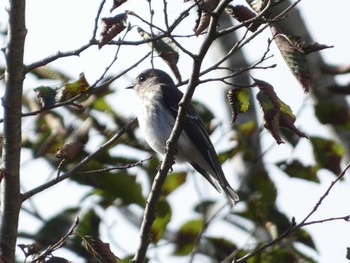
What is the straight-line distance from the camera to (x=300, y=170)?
579cm

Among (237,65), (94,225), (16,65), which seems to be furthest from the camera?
(237,65)

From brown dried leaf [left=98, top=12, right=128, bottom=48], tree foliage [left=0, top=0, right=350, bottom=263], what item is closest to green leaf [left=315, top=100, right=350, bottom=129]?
tree foliage [left=0, top=0, right=350, bottom=263]

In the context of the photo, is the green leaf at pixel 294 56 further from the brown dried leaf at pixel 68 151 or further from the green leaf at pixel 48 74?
the green leaf at pixel 48 74

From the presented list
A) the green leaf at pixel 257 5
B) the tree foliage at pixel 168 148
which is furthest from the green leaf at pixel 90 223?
the green leaf at pixel 257 5

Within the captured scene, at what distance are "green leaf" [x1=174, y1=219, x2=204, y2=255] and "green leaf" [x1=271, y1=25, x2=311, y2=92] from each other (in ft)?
7.92

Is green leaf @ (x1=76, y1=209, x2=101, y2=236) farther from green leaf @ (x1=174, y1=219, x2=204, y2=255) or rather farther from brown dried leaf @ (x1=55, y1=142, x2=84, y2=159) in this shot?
brown dried leaf @ (x1=55, y1=142, x2=84, y2=159)

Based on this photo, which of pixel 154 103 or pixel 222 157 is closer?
pixel 222 157

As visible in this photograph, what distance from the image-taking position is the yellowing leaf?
3822 millimetres

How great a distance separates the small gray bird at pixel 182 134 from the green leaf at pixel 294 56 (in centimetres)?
244

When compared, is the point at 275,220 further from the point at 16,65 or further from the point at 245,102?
the point at 16,65

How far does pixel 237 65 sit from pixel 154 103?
1191 millimetres

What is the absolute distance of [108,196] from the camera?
5406 mm

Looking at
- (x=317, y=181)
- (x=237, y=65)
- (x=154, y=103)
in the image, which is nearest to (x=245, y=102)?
(x=317, y=181)

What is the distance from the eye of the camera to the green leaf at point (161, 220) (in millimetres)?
4844
